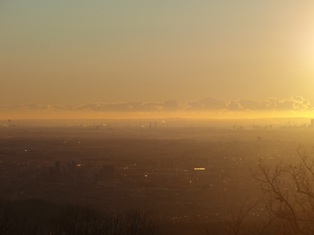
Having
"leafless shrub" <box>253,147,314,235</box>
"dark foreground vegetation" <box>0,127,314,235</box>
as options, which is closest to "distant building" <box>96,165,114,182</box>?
"dark foreground vegetation" <box>0,127,314,235</box>

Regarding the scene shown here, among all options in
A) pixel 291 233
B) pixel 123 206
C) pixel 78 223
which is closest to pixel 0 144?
pixel 123 206

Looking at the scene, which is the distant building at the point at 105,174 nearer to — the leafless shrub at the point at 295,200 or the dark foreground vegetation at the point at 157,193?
the dark foreground vegetation at the point at 157,193

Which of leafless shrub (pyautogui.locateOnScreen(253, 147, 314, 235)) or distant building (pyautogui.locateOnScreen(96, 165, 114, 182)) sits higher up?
leafless shrub (pyautogui.locateOnScreen(253, 147, 314, 235))

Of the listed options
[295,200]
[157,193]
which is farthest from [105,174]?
[295,200]

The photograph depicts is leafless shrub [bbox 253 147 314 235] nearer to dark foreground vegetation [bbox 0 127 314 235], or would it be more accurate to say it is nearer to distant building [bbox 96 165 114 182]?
dark foreground vegetation [bbox 0 127 314 235]

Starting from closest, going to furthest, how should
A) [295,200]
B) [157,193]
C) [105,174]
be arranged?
[295,200] → [157,193] → [105,174]

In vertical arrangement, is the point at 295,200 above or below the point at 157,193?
above

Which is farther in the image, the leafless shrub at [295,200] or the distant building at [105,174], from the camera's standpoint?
the distant building at [105,174]

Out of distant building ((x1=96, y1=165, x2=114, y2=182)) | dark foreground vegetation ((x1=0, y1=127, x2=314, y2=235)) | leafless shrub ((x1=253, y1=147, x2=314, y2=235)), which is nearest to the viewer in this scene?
leafless shrub ((x1=253, y1=147, x2=314, y2=235))

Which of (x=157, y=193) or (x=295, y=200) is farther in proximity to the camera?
(x=157, y=193)

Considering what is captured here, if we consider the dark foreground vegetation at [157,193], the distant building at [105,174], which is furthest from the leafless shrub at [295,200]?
the distant building at [105,174]

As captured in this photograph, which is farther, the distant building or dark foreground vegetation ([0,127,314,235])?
the distant building

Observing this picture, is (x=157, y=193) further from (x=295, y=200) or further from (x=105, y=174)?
(x=295, y=200)
